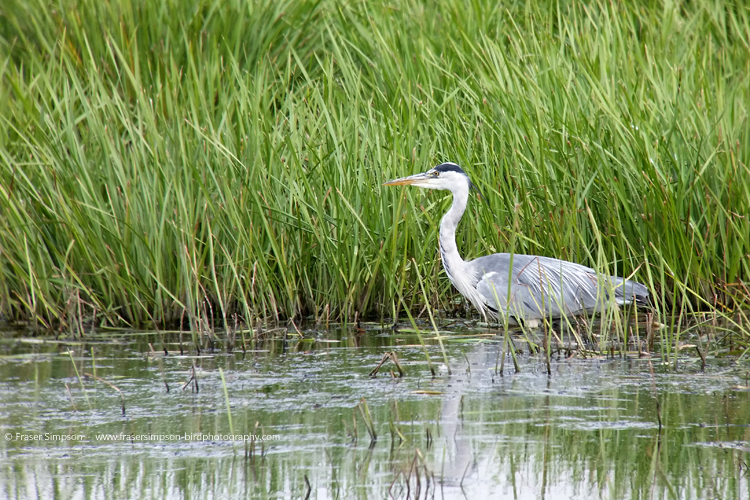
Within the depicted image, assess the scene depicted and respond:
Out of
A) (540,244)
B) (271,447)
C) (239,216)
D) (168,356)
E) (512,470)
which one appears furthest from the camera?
(540,244)

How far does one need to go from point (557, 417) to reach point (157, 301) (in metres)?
3.05

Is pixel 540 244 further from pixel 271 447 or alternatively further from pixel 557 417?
pixel 271 447

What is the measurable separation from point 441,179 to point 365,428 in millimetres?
2560

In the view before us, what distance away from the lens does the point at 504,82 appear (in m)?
7.23

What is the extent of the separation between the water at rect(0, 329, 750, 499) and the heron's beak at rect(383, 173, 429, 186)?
1193 mm

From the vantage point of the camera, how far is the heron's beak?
6.18 m

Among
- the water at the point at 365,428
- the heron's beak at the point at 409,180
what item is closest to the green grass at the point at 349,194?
the heron's beak at the point at 409,180

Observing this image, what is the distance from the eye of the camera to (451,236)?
6.31 metres

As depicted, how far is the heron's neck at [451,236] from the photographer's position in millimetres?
6262

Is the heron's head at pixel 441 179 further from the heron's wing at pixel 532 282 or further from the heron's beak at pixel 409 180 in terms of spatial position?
the heron's wing at pixel 532 282

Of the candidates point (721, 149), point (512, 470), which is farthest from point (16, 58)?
point (512, 470)

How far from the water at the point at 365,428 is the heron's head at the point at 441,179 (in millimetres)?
1205

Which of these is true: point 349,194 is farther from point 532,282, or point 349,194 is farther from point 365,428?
point 365,428

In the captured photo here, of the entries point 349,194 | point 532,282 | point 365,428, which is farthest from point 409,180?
point 365,428
